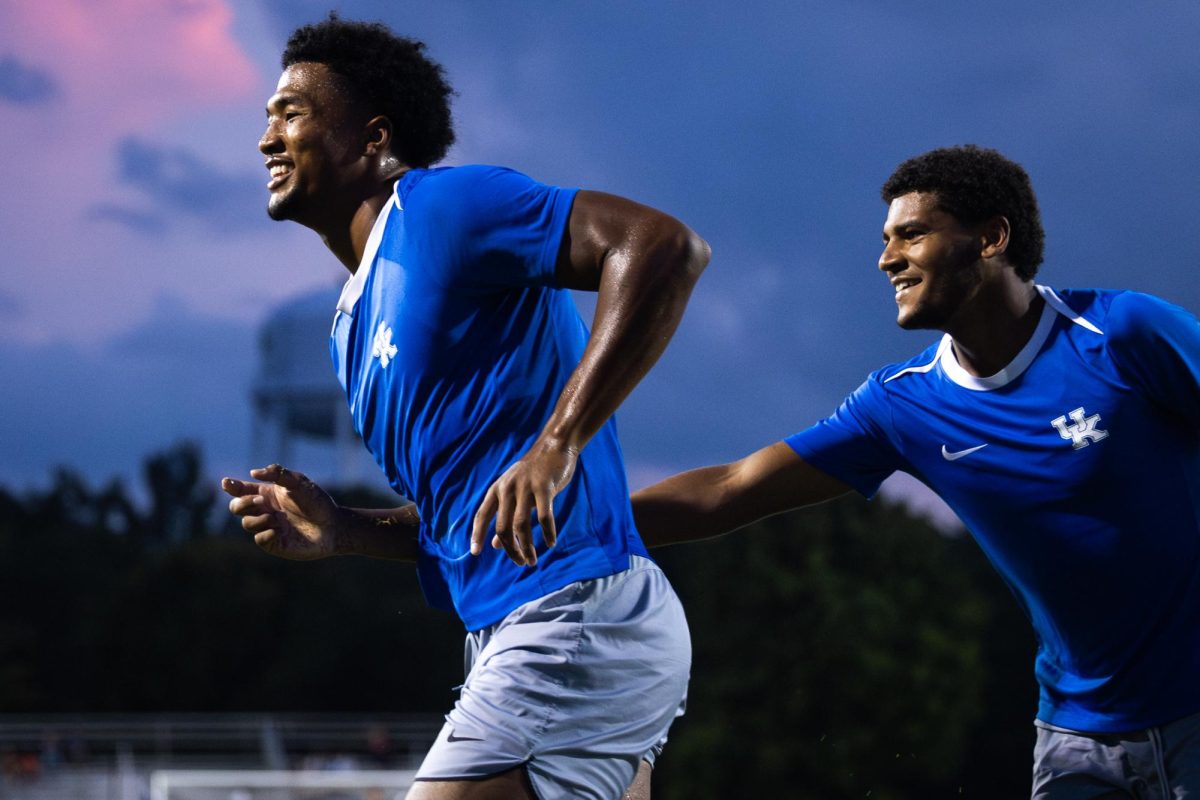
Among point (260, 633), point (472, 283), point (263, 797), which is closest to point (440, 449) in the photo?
point (472, 283)

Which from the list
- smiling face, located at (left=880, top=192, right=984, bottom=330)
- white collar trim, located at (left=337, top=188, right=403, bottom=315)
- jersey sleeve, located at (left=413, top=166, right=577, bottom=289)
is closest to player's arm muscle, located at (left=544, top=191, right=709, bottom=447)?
jersey sleeve, located at (left=413, top=166, right=577, bottom=289)

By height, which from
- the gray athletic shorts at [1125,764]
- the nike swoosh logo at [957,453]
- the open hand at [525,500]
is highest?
the nike swoosh logo at [957,453]

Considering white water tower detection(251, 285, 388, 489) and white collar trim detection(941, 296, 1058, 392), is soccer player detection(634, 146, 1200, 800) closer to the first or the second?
white collar trim detection(941, 296, 1058, 392)

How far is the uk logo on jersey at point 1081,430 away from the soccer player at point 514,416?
1.52 m

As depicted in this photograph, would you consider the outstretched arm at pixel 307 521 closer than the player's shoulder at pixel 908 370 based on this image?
Yes

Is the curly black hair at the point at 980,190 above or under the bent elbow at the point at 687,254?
above

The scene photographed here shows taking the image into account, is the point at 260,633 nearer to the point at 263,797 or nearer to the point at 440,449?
the point at 263,797

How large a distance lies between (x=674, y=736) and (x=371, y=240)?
118ft

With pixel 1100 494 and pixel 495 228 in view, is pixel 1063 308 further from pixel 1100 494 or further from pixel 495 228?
pixel 495 228

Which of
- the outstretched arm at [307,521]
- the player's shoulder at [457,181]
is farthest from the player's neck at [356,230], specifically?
the outstretched arm at [307,521]

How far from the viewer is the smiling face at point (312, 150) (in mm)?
3770

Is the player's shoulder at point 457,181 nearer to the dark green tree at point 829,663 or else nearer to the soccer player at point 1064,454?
the soccer player at point 1064,454

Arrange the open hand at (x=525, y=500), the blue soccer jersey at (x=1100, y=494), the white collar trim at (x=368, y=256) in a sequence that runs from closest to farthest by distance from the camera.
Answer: the open hand at (x=525, y=500)
the white collar trim at (x=368, y=256)
the blue soccer jersey at (x=1100, y=494)

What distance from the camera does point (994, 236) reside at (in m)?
4.73
